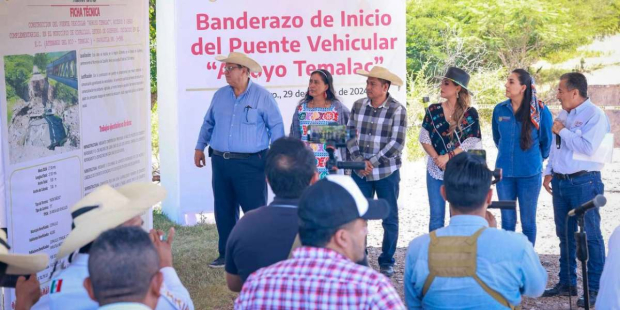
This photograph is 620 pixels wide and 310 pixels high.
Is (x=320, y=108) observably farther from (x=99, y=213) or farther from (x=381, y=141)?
(x=99, y=213)

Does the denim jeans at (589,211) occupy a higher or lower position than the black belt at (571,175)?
lower

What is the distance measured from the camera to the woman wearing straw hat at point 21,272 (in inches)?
121

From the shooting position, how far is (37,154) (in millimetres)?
5086

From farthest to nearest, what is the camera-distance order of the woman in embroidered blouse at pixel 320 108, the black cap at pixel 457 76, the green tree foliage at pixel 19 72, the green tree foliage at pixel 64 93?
the woman in embroidered blouse at pixel 320 108
the black cap at pixel 457 76
the green tree foliage at pixel 64 93
the green tree foliage at pixel 19 72

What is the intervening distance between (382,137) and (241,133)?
117cm

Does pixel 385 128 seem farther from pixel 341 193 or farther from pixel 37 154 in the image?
pixel 341 193

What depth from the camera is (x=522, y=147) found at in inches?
250

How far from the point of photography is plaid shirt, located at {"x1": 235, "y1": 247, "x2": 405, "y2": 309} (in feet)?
7.95

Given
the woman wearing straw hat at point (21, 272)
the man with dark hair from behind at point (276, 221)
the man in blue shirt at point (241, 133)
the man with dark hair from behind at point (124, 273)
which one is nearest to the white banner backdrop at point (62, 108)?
the man in blue shirt at point (241, 133)

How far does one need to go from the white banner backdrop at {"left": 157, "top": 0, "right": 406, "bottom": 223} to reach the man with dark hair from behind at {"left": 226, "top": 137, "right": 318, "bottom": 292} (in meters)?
4.91

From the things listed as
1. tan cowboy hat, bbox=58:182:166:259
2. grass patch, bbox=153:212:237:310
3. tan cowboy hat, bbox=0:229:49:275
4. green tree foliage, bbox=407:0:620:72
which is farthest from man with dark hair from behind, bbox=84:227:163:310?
green tree foliage, bbox=407:0:620:72

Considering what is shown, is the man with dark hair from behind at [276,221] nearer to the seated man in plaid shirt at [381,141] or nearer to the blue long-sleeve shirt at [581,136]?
the blue long-sleeve shirt at [581,136]

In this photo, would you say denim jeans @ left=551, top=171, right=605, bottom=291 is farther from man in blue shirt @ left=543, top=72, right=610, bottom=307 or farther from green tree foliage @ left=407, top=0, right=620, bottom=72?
green tree foliage @ left=407, top=0, right=620, bottom=72

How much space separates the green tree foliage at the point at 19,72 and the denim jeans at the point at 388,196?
286 cm
